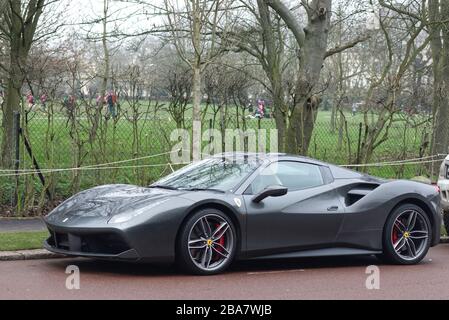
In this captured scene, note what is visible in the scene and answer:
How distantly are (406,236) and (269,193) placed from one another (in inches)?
87.9

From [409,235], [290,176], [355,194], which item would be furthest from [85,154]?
[409,235]

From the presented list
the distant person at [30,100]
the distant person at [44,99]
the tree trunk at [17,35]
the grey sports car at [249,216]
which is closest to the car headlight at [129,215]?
the grey sports car at [249,216]

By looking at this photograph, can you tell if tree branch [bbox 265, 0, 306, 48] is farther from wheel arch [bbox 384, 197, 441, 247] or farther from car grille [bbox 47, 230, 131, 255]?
car grille [bbox 47, 230, 131, 255]

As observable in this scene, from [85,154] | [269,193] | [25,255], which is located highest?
[85,154]

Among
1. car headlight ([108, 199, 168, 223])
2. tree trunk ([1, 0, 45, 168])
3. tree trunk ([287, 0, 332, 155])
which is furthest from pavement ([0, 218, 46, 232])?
tree trunk ([287, 0, 332, 155])

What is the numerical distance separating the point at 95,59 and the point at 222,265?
21.3 metres

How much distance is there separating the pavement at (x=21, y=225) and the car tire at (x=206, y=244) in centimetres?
424

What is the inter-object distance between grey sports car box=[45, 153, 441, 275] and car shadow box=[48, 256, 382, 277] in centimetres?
31

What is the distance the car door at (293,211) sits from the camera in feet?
28.5

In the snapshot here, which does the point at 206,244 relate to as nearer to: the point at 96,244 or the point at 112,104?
the point at 96,244

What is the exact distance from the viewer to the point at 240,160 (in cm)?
955

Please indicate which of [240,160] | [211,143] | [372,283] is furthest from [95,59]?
[372,283]

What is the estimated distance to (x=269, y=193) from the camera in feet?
28.4

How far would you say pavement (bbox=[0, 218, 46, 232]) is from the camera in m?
11.7
